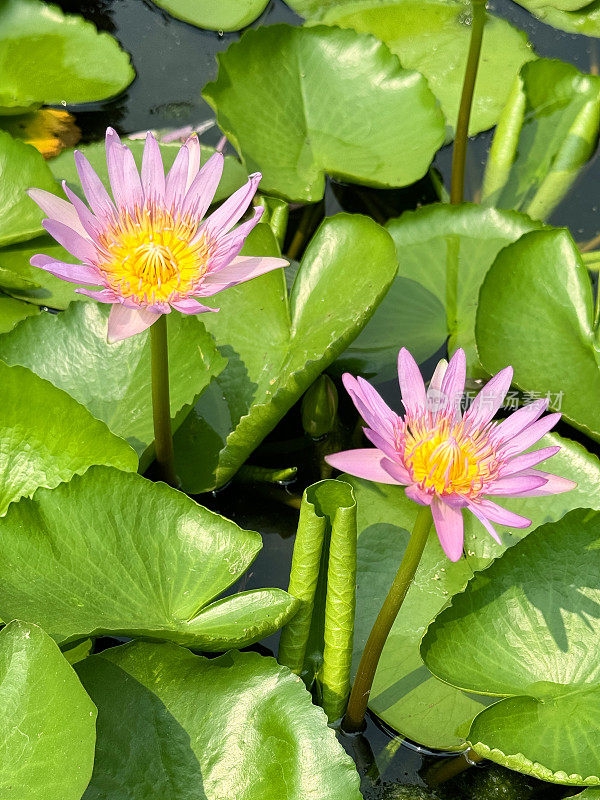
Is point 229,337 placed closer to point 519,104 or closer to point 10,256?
point 10,256

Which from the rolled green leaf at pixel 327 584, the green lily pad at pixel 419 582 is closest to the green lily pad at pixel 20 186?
the green lily pad at pixel 419 582

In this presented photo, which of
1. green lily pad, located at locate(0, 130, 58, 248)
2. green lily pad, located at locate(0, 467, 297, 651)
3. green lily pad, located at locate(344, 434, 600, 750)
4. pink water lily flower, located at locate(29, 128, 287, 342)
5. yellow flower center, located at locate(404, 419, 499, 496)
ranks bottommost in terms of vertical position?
green lily pad, located at locate(344, 434, 600, 750)

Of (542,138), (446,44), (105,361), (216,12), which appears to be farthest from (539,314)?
(216,12)

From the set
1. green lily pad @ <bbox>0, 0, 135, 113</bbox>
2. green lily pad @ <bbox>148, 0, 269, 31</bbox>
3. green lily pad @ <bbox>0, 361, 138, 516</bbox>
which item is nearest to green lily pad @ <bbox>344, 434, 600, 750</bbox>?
green lily pad @ <bbox>0, 361, 138, 516</bbox>

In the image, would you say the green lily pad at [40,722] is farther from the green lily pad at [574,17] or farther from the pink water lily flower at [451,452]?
the green lily pad at [574,17]

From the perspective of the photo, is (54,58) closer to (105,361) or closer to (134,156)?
(134,156)

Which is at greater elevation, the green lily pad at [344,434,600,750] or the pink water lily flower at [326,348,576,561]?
the pink water lily flower at [326,348,576,561]

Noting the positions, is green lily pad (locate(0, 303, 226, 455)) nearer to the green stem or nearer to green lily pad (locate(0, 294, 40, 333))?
green lily pad (locate(0, 294, 40, 333))
